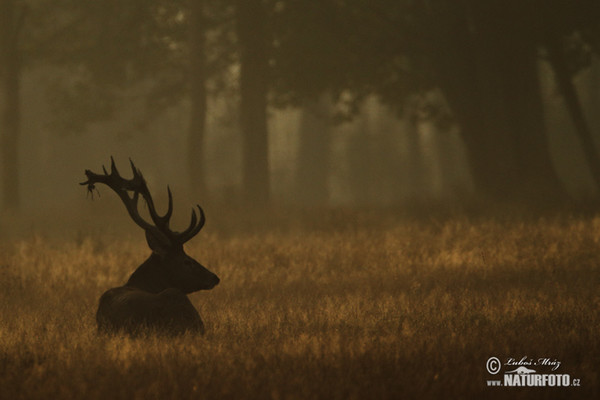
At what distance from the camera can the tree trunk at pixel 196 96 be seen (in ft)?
76.1

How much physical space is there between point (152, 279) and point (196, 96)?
52.1 feet

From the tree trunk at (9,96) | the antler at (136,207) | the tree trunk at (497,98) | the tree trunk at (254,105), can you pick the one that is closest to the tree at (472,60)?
the tree trunk at (497,98)

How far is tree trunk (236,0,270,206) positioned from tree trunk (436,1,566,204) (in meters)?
4.91

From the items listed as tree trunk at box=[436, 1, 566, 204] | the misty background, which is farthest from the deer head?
tree trunk at box=[436, 1, 566, 204]

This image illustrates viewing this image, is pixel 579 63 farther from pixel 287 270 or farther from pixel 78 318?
pixel 78 318

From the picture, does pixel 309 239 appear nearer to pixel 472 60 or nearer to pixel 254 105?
pixel 254 105

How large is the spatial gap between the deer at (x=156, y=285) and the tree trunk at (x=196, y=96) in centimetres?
1515

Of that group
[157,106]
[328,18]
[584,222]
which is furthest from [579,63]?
[157,106]

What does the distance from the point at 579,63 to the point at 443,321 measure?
55.8 feet

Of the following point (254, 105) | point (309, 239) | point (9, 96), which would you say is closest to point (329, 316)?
point (309, 239)

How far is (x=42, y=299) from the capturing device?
1044 centimetres

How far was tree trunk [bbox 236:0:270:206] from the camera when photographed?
2275 centimetres

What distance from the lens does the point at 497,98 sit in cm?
2191

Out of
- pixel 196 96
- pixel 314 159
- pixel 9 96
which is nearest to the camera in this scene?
pixel 196 96
